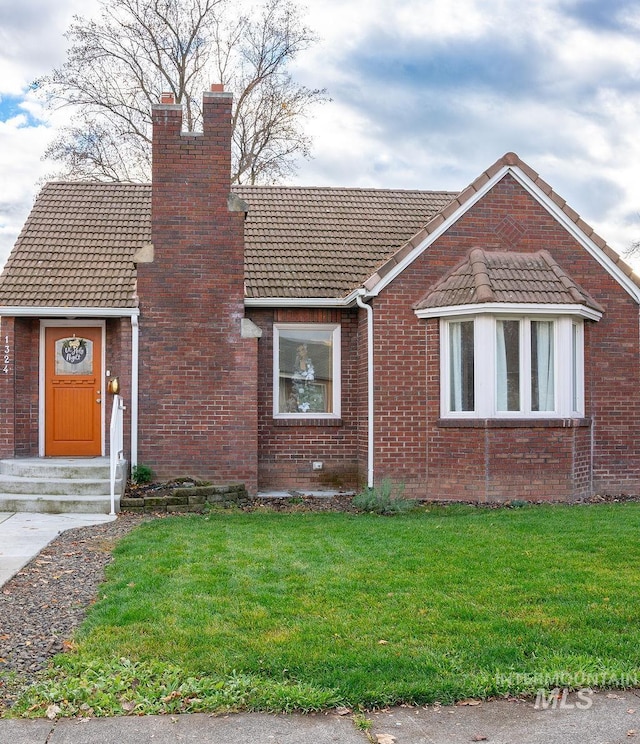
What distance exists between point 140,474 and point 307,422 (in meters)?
2.82

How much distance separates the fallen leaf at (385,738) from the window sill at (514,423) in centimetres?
822

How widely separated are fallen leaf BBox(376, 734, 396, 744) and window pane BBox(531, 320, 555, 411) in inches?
347

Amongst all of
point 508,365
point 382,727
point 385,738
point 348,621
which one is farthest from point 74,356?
point 385,738

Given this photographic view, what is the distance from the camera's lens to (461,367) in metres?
12.2

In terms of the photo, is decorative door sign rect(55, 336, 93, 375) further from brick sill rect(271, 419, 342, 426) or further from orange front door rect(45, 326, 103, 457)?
brick sill rect(271, 419, 342, 426)

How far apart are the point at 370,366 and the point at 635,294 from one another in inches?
180

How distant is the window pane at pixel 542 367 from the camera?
12133 millimetres

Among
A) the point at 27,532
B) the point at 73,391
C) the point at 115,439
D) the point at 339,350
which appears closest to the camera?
the point at 27,532

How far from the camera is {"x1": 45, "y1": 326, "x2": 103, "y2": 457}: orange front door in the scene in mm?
13227

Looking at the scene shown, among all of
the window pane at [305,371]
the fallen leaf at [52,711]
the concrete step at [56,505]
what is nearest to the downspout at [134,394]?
the concrete step at [56,505]

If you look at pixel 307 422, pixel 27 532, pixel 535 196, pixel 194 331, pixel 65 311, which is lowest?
pixel 27 532

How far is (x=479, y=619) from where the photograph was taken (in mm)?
5508

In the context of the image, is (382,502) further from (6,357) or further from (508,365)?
(6,357)

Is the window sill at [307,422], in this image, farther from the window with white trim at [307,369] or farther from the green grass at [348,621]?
the green grass at [348,621]
